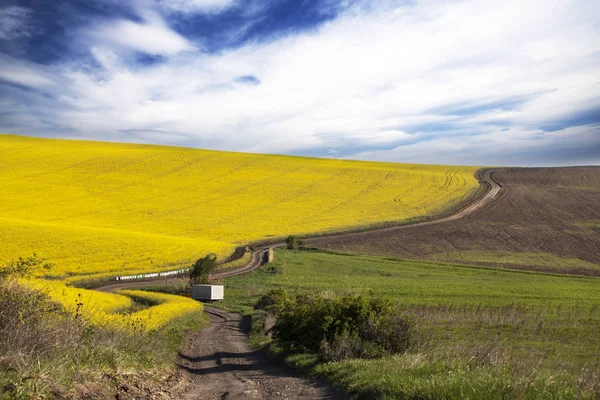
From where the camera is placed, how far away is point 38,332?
849 centimetres

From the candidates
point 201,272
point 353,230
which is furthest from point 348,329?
point 353,230

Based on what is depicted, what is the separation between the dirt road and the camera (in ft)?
36.7

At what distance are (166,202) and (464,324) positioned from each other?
56.6 metres

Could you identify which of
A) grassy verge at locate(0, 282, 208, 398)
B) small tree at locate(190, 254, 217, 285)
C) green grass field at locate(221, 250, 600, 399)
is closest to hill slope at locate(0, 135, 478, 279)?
small tree at locate(190, 254, 217, 285)

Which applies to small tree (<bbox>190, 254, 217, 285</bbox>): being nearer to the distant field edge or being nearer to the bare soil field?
the distant field edge

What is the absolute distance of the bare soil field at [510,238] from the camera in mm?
55125

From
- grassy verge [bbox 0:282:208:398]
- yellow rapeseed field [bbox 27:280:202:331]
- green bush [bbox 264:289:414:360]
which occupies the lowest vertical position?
yellow rapeseed field [bbox 27:280:202:331]

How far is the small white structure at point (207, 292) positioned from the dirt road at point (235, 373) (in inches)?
457

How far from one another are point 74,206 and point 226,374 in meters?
57.7

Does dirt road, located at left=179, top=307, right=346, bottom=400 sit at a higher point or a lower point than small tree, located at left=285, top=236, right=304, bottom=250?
higher

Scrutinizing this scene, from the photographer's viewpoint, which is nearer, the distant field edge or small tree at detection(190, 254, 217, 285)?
small tree at detection(190, 254, 217, 285)

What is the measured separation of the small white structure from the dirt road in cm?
1161

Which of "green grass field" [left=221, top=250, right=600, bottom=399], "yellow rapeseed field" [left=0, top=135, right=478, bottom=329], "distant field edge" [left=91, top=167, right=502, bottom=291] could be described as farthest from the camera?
"yellow rapeseed field" [left=0, top=135, right=478, bottom=329]

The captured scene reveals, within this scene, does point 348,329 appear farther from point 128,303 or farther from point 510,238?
point 510,238
